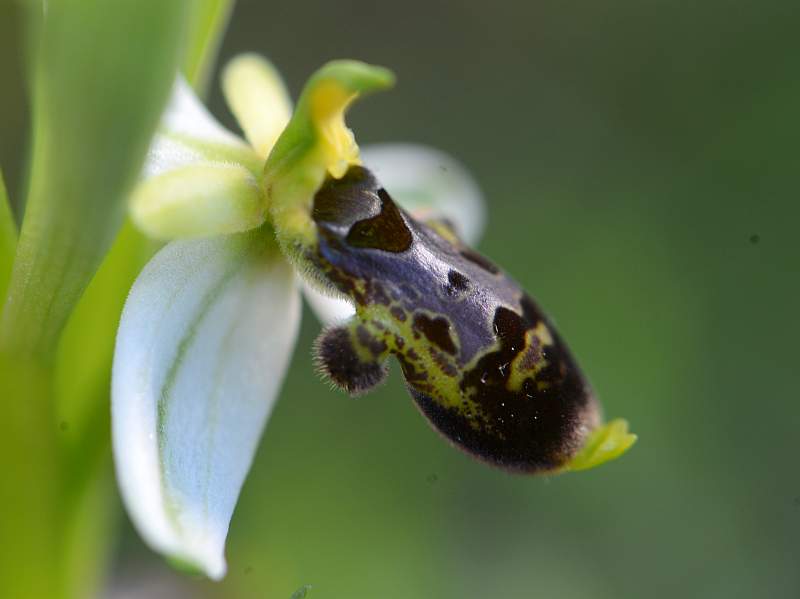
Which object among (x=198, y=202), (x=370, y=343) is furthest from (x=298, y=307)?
(x=198, y=202)

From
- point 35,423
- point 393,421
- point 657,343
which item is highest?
point 35,423

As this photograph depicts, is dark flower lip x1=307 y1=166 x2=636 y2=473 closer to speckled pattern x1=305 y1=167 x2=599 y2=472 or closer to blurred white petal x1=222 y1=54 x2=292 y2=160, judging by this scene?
speckled pattern x1=305 y1=167 x2=599 y2=472

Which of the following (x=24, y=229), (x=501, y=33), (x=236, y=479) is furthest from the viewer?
(x=501, y=33)

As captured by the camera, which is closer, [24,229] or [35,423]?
[24,229]

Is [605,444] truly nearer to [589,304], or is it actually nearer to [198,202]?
[198,202]

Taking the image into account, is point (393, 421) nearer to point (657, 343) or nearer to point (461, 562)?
point (461, 562)

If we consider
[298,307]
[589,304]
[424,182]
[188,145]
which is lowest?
[589,304]

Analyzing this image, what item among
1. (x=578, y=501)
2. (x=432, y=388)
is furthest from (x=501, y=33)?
(x=432, y=388)
